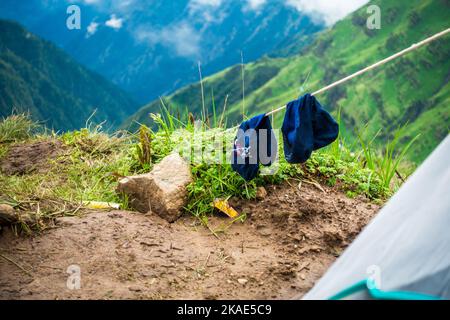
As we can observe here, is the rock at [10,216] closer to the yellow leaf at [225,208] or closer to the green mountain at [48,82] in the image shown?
the yellow leaf at [225,208]

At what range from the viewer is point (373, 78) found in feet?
284

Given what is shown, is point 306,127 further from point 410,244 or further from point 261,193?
point 410,244

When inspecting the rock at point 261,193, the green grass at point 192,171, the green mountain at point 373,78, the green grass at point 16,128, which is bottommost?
the rock at point 261,193

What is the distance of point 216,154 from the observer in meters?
4.20

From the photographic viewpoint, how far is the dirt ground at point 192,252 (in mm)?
2893

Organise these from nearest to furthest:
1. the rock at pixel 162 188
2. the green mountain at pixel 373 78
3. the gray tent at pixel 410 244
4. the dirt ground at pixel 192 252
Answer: the gray tent at pixel 410 244
the dirt ground at pixel 192 252
the rock at pixel 162 188
the green mountain at pixel 373 78

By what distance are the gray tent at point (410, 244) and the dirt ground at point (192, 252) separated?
3.36ft

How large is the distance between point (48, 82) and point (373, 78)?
322ft

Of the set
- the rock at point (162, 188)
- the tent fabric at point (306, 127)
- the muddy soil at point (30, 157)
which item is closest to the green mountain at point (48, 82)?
the muddy soil at point (30, 157)

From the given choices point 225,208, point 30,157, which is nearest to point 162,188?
point 225,208

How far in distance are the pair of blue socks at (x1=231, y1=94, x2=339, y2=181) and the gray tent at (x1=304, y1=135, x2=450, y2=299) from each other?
123 cm

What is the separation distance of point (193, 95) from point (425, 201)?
104131 mm

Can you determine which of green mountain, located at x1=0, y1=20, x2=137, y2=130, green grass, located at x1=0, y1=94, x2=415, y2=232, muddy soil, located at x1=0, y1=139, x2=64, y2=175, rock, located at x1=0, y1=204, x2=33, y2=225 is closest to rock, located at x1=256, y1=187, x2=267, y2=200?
green grass, located at x1=0, y1=94, x2=415, y2=232

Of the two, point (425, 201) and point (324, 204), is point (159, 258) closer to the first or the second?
point (324, 204)
